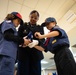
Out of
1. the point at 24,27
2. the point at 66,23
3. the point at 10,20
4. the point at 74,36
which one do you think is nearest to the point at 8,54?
the point at 10,20

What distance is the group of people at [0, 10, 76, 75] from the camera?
1.32 m

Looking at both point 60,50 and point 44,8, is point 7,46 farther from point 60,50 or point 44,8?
point 44,8

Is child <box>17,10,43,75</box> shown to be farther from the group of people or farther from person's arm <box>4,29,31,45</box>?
person's arm <box>4,29,31,45</box>

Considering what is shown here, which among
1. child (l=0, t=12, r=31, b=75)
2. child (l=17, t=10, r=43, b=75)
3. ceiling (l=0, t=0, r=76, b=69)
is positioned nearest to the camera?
child (l=0, t=12, r=31, b=75)

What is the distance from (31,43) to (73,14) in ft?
7.98

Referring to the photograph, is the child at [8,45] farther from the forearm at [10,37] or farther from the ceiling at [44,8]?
the ceiling at [44,8]

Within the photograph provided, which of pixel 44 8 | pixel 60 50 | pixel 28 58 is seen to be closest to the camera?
pixel 60 50

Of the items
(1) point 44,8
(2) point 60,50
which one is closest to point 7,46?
(2) point 60,50

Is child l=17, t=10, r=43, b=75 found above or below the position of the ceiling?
below

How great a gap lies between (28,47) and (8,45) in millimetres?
509

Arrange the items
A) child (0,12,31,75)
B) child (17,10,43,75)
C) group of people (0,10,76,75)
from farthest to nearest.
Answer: child (17,10,43,75) → group of people (0,10,76,75) → child (0,12,31,75)

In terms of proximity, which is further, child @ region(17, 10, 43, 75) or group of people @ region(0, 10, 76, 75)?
child @ region(17, 10, 43, 75)

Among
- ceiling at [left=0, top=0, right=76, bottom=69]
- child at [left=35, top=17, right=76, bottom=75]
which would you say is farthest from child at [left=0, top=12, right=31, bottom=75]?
ceiling at [left=0, top=0, right=76, bottom=69]

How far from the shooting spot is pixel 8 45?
1.38 metres
